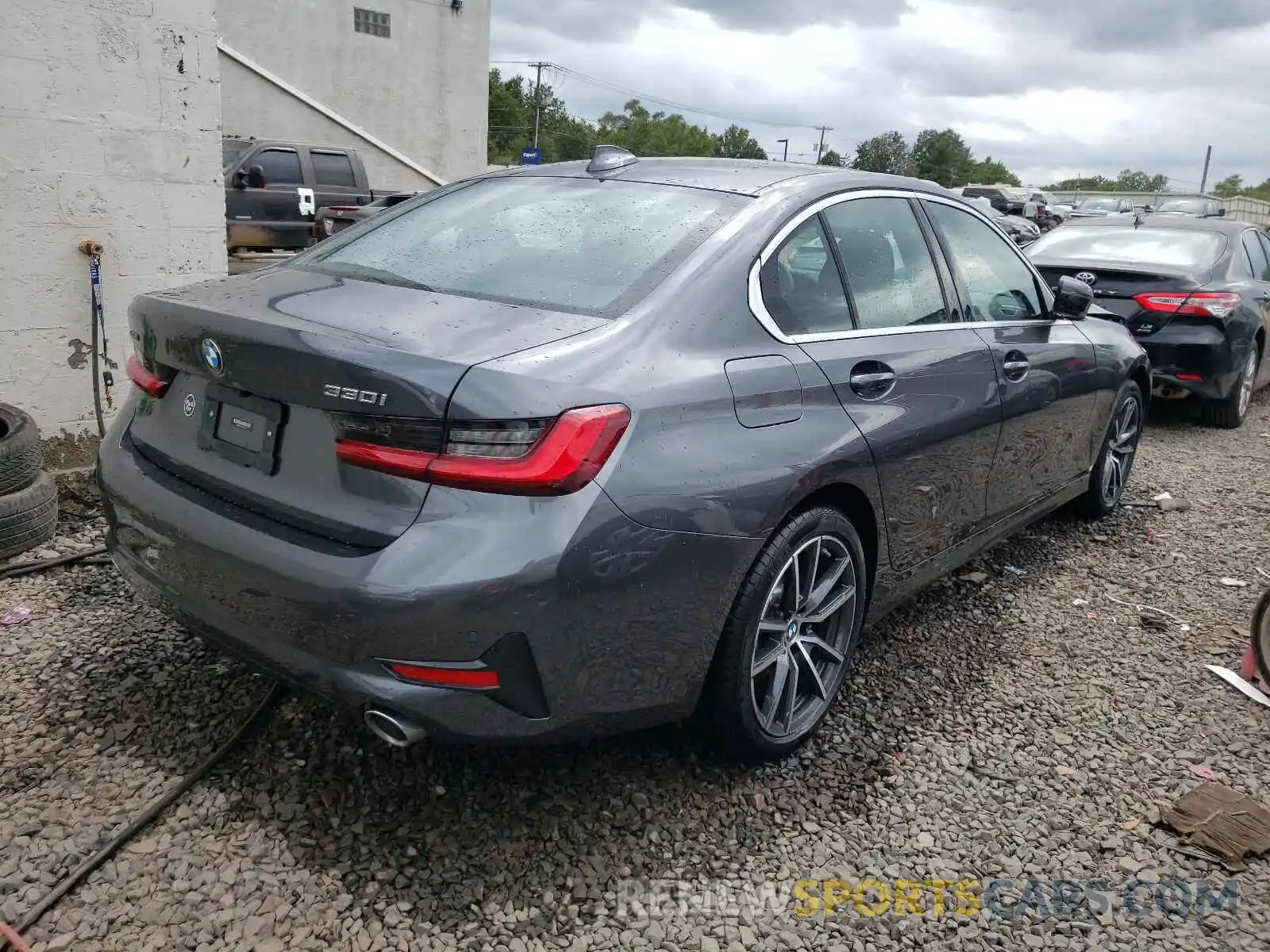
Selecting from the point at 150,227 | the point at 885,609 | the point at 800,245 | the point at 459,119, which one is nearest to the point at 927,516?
the point at 885,609

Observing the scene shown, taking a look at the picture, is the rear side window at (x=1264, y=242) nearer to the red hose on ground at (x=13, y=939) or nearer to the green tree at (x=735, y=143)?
the red hose on ground at (x=13, y=939)

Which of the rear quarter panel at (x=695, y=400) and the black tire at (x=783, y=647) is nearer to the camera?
the rear quarter panel at (x=695, y=400)

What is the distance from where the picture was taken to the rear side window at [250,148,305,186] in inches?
547

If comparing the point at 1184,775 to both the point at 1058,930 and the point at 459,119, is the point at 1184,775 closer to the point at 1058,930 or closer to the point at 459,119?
the point at 1058,930

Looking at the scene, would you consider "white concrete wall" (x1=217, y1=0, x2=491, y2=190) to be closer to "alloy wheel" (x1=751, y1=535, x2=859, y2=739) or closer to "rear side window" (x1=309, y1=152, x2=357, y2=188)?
"rear side window" (x1=309, y1=152, x2=357, y2=188)

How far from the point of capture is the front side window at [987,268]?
3766mm

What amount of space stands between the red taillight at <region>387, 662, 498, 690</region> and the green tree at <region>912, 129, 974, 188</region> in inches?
3687

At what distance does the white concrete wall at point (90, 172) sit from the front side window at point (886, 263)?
351 cm

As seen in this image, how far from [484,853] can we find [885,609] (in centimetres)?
155

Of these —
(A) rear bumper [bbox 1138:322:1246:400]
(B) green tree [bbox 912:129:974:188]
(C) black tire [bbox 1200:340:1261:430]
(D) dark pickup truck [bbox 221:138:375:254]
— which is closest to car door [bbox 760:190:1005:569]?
(A) rear bumper [bbox 1138:322:1246:400]

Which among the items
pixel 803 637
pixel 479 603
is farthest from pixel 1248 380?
pixel 479 603

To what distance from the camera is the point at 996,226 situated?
4262mm

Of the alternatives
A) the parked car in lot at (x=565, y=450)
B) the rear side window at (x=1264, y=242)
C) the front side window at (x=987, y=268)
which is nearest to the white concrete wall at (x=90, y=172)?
the parked car in lot at (x=565, y=450)

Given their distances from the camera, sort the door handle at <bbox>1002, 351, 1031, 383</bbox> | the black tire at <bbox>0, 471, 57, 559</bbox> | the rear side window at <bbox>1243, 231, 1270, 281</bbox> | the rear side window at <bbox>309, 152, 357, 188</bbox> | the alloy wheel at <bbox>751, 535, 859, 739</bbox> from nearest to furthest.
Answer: the alloy wheel at <bbox>751, 535, 859, 739</bbox> → the door handle at <bbox>1002, 351, 1031, 383</bbox> → the black tire at <bbox>0, 471, 57, 559</bbox> → the rear side window at <bbox>1243, 231, 1270, 281</bbox> → the rear side window at <bbox>309, 152, 357, 188</bbox>
